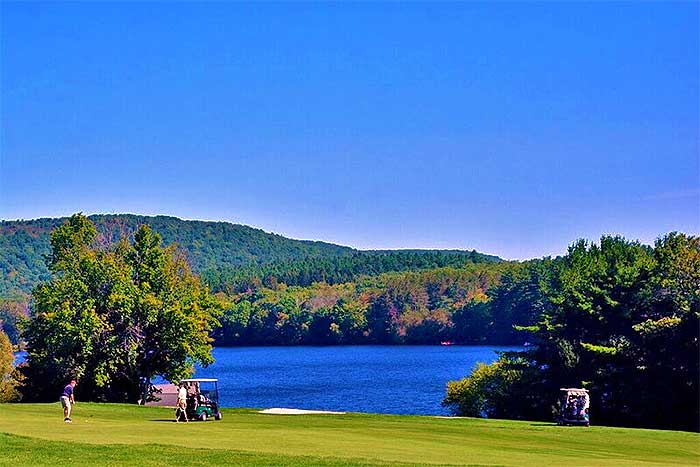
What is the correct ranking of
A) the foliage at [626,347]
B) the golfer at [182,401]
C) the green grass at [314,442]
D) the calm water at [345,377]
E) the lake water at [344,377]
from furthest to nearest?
the calm water at [345,377]
the lake water at [344,377]
the foliage at [626,347]
the golfer at [182,401]
the green grass at [314,442]

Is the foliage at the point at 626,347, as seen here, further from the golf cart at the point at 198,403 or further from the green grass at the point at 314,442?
the golf cart at the point at 198,403

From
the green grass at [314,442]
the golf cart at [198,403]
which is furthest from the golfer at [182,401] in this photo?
the green grass at [314,442]

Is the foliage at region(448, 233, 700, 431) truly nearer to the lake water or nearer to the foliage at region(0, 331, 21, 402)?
the lake water

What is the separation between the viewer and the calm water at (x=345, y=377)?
290ft

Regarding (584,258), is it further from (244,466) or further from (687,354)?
(244,466)

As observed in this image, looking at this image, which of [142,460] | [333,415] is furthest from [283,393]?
[142,460]

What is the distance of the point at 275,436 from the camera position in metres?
30.5

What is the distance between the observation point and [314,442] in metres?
28.9

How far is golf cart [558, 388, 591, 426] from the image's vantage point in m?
45.1

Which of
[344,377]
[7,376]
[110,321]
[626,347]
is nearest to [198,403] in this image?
[110,321]

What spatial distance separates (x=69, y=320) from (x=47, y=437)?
1311 inches

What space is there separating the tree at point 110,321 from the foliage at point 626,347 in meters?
23.0

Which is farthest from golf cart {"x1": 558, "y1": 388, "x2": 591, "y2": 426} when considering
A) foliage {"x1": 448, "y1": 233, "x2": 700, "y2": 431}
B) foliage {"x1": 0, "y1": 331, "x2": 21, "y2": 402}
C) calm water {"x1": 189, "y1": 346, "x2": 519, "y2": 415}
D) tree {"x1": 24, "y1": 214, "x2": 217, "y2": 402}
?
foliage {"x1": 0, "y1": 331, "x2": 21, "y2": 402}

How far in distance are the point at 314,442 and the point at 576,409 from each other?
2024 centimetres
